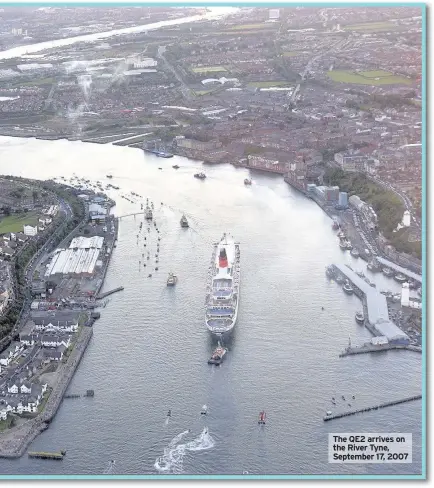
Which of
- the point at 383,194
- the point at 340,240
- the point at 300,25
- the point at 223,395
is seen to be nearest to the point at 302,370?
the point at 223,395

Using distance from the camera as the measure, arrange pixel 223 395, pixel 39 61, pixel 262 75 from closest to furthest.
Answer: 1. pixel 223 395
2. pixel 39 61
3. pixel 262 75

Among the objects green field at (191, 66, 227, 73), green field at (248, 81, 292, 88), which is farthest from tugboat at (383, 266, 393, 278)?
green field at (191, 66, 227, 73)

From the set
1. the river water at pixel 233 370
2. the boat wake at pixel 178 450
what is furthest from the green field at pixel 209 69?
the boat wake at pixel 178 450

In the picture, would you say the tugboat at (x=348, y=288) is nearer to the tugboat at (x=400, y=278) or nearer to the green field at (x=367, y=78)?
the tugboat at (x=400, y=278)

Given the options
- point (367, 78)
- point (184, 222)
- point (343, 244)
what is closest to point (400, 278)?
point (343, 244)

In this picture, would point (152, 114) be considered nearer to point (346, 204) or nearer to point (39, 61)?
point (39, 61)

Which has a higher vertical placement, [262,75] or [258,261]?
[262,75]
